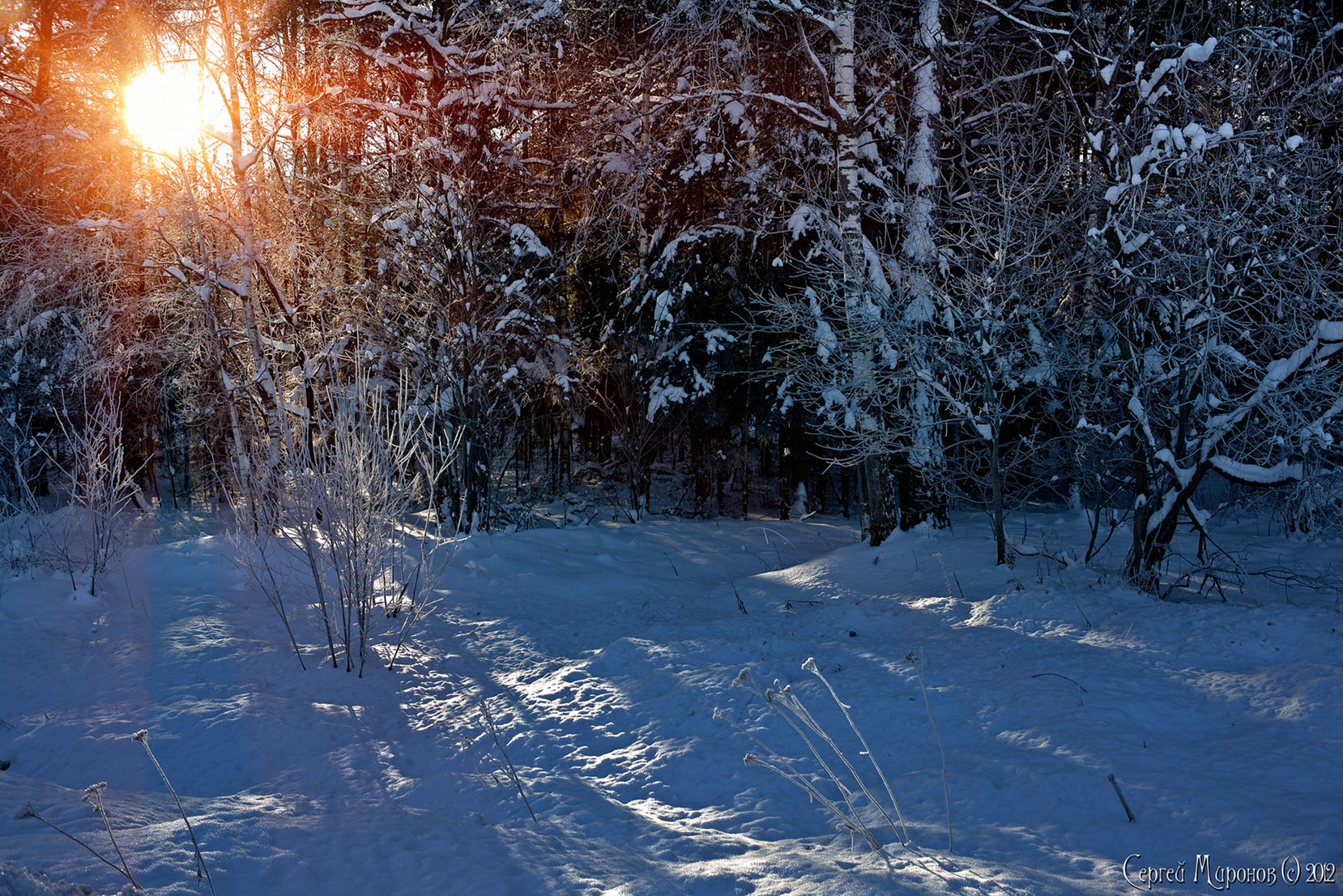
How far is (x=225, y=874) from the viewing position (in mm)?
2666

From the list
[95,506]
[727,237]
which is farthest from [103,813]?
[727,237]

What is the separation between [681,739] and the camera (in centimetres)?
463

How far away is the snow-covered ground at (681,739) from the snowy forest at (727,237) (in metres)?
1.40

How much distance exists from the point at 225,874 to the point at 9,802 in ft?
3.63

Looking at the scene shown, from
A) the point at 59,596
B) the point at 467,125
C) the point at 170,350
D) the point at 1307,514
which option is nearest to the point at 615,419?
the point at 467,125

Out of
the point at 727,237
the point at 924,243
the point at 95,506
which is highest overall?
the point at 727,237

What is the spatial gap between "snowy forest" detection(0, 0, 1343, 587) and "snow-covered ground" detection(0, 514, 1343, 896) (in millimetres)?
1399

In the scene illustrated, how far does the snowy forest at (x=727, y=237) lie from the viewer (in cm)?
671

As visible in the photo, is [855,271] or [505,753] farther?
[855,271]

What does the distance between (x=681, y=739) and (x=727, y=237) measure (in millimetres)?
11004

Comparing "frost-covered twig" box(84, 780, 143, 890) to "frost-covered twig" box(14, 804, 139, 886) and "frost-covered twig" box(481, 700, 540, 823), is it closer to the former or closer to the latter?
"frost-covered twig" box(14, 804, 139, 886)

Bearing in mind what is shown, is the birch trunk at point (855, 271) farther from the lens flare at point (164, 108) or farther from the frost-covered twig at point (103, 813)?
the lens flare at point (164, 108)

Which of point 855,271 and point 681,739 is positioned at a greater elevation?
point 855,271

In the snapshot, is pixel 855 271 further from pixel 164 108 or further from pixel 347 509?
pixel 164 108
